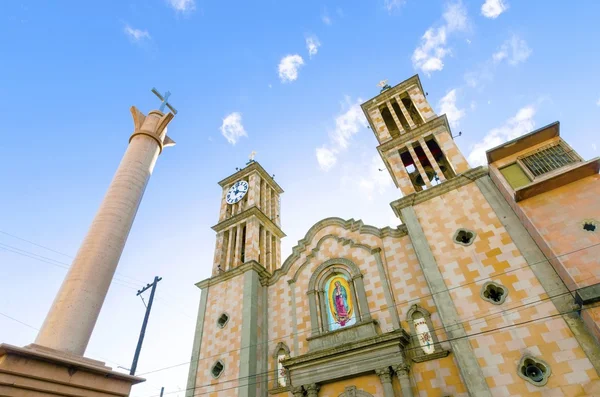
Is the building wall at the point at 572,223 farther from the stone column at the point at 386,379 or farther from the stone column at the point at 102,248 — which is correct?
the stone column at the point at 102,248

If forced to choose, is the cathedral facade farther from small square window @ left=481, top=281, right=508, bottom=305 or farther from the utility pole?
the utility pole

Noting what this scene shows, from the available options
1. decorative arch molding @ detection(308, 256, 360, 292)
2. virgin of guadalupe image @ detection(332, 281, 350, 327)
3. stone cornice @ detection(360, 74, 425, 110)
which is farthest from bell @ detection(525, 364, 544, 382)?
stone cornice @ detection(360, 74, 425, 110)

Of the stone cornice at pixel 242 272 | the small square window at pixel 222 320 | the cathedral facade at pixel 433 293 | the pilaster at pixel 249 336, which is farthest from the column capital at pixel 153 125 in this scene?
the small square window at pixel 222 320

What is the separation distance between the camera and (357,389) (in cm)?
1534

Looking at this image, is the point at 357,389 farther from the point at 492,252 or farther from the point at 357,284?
the point at 492,252

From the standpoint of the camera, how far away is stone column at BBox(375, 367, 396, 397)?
14248mm

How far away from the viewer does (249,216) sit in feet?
84.5

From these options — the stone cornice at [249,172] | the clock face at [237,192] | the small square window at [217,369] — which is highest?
the stone cornice at [249,172]

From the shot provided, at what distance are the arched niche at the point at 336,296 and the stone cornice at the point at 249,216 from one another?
7.31 m

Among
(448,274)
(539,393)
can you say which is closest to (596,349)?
(539,393)

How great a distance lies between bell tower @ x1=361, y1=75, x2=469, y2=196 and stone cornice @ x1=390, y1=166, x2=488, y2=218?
739mm

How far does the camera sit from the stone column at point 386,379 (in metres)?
14.2

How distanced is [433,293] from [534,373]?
424 centimetres

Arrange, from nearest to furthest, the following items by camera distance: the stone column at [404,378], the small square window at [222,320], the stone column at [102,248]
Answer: the stone column at [102,248] → the stone column at [404,378] → the small square window at [222,320]
